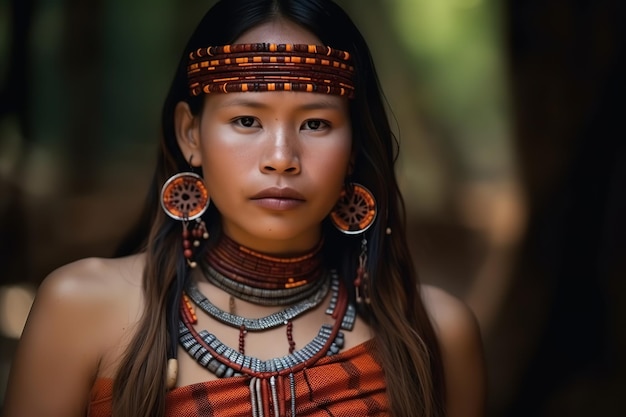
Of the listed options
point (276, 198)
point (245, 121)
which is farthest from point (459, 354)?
point (245, 121)

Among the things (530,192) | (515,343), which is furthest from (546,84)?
(515,343)

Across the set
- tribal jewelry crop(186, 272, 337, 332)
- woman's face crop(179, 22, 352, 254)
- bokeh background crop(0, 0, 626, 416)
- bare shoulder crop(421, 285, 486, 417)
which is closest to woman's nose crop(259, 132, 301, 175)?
woman's face crop(179, 22, 352, 254)

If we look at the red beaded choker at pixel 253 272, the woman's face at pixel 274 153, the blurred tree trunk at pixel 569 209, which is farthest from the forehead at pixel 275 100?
the blurred tree trunk at pixel 569 209

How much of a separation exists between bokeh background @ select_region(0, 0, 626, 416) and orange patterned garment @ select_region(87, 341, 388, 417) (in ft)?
3.07

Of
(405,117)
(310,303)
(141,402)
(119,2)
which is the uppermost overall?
(119,2)

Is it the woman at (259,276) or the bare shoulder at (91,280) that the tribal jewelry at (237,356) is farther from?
the bare shoulder at (91,280)

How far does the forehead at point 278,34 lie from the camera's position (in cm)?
191

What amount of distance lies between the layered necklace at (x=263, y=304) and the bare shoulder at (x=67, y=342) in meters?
0.16

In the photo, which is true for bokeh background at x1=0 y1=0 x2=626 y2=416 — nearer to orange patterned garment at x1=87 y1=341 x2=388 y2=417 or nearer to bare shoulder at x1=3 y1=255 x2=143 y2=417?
bare shoulder at x1=3 y1=255 x2=143 y2=417

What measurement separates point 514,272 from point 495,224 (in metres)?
0.17

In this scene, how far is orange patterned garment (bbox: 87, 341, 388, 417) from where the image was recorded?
180cm

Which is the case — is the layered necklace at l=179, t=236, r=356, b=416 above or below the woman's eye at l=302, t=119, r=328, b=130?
below

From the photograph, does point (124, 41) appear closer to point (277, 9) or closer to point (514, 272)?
point (277, 9)

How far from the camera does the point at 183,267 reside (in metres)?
1.97
